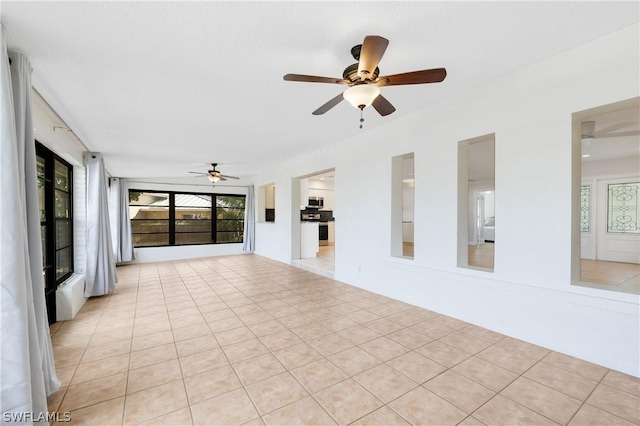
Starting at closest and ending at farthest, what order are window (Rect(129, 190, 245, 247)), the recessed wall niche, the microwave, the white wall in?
the white wall < the recessed wall niche < window (Rect(129, 190, 245, 247)) < the microwave

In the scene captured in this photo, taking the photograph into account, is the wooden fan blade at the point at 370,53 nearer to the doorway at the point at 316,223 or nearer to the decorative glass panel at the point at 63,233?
the doorway at the point at 316,223

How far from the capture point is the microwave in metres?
10.7

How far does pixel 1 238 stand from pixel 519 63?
161 inches

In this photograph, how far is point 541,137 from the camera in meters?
2.65

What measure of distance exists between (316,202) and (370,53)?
29.8 ft

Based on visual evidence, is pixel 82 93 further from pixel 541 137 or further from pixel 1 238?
pixel 541 137

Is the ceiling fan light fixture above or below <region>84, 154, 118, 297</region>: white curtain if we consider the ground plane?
above

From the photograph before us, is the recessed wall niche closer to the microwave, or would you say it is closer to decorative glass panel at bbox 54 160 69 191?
the microwave

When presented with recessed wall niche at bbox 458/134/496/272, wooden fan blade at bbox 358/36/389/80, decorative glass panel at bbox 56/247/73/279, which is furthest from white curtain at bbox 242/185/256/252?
wooden fan blade at bbox 358/36/389/80

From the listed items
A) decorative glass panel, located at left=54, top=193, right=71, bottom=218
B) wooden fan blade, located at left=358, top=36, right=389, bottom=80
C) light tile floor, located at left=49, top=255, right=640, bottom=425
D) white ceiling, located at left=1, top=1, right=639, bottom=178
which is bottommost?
light tile floor, located at left=49, top=255, right=640, bottom=425

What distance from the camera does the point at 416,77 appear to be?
2027 mm

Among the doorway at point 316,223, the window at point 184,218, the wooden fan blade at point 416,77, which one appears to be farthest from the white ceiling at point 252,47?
the window at point 184,218

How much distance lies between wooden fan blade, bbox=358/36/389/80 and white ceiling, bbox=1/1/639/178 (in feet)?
0.90

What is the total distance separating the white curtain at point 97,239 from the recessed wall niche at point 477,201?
5337mm
